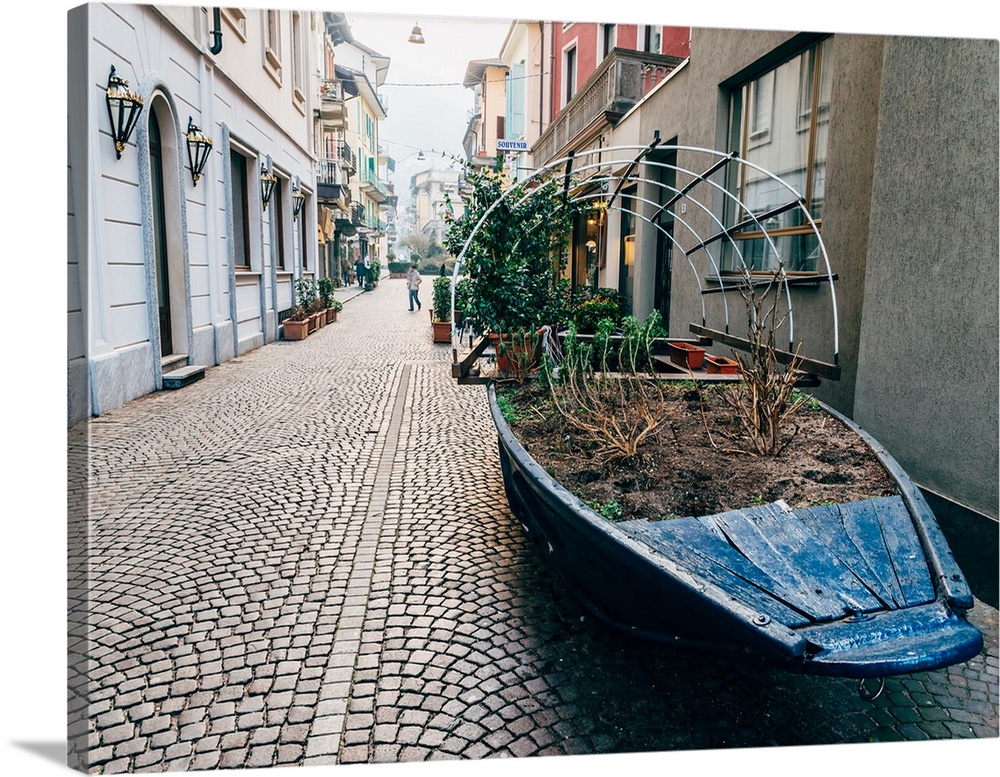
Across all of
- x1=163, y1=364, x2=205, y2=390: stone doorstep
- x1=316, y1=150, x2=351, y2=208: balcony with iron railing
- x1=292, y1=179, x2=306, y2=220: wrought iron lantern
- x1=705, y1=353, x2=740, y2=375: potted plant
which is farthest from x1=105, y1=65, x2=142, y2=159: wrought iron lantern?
x1=316, y1=150, x2=351, y2=208: balcony with iron railing

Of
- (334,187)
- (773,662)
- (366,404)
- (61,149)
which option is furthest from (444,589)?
(334,187)

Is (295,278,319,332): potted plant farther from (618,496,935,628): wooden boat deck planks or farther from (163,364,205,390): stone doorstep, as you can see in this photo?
(618,496,935,628): wooden boat deck planks

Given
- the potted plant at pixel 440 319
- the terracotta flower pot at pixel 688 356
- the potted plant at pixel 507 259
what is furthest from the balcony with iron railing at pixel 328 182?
the terracotta flower pot at pixel 688 356

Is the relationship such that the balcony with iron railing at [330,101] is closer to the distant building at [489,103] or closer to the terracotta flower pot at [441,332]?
the distant building at [489,103]

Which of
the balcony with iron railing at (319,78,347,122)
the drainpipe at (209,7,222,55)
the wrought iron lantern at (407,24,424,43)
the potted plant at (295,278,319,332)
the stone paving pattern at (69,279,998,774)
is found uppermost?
the balcony with iron railing at (319,78,347,122)

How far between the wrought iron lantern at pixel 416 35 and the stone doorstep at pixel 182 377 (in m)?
5.83

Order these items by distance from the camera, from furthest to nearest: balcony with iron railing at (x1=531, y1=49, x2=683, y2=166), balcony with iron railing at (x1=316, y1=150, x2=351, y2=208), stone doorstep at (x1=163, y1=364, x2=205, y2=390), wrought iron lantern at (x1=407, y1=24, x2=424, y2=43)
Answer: balcony with iron railing at (x1=316, y1=150, x2=351, y2=208) < balcony with iron railing at (x1=531, y1=49, x2=683, y2=166) < stone doorstep at (x1=163, y1=364, x2=205, y2=390) < wrought iron lantern at (x1=407, y1=24, x2=424, y2=43)

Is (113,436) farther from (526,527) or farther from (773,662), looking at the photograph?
(773,662)

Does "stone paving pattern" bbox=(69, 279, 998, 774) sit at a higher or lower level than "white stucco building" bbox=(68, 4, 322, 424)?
lower

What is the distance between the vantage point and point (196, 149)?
29.7 ft

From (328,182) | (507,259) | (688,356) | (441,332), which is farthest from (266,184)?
(328,182)

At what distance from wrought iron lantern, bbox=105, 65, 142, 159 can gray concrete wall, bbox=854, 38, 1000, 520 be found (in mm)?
6348

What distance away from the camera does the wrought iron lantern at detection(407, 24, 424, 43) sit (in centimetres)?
328

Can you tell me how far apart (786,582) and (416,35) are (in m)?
2.98
